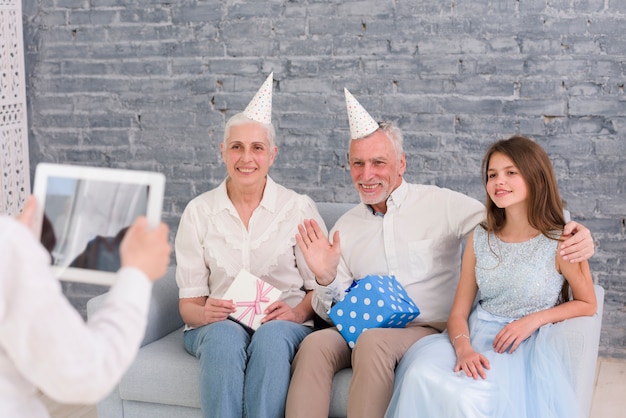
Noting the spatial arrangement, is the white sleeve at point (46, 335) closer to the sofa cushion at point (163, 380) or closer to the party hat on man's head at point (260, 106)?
the sofa cushion at point (163, 380)

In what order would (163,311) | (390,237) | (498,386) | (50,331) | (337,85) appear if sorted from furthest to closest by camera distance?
1. (337,85)
2. (163,311)
3. (390,237)
4. (498,386)
5. (50,331)

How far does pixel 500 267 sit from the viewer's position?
223 centimetres

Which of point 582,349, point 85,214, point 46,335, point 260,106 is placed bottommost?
point 582,349

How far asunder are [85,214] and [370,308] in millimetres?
1131

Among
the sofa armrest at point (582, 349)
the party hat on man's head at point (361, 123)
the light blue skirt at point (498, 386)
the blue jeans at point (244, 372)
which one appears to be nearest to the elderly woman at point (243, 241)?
the blue jeans at point (244, 372)

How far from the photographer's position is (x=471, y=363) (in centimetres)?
200

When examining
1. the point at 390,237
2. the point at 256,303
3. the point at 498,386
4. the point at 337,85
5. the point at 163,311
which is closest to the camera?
the point at 498,386

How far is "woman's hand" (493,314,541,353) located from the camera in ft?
6.79

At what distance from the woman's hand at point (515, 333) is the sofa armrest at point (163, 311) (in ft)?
3.44

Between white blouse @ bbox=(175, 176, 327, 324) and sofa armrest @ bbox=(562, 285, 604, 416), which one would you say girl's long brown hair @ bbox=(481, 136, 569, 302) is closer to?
sofa armrest @ bbox=(562, 285, 604, 416)

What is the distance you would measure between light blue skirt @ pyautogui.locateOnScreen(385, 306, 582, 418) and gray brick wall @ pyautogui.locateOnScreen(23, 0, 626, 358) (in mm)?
1358

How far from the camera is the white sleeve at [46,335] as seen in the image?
→ 98 centimetres

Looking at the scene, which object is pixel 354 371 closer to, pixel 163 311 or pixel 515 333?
pixel 515 333

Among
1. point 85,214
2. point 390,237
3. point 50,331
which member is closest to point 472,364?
point 390,237
